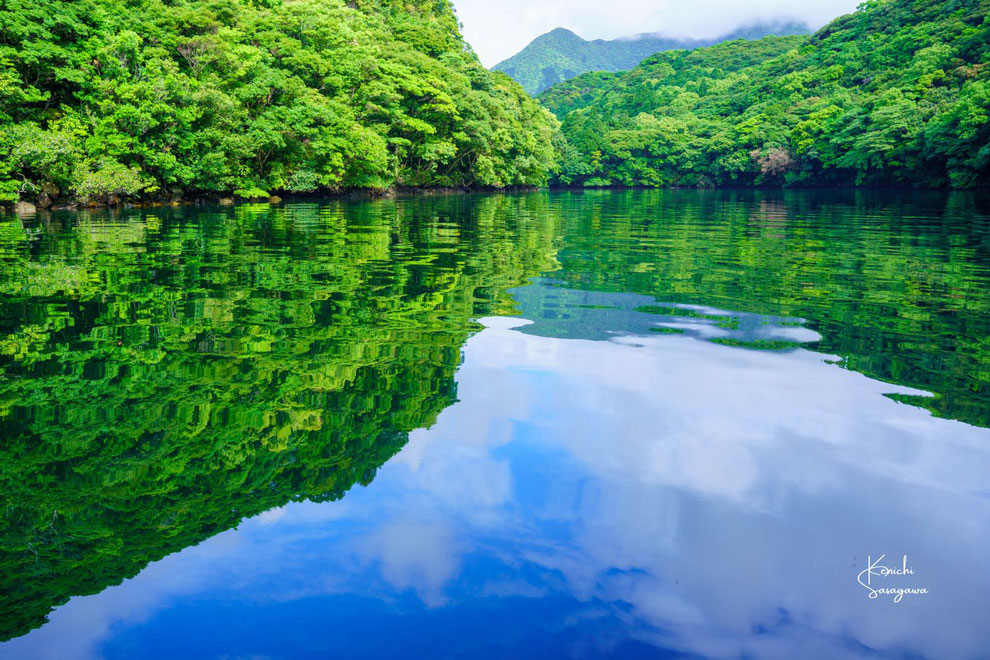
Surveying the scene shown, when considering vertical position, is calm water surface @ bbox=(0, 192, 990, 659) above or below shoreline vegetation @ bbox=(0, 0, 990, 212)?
below

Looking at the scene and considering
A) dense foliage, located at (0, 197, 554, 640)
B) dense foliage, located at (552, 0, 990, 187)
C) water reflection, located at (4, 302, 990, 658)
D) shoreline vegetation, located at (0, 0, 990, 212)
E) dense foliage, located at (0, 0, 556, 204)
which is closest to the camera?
water reflection, located at (4, 302, 990, 658)

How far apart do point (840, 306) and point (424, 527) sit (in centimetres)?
563

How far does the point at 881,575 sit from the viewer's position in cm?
236

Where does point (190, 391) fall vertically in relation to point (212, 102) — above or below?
below

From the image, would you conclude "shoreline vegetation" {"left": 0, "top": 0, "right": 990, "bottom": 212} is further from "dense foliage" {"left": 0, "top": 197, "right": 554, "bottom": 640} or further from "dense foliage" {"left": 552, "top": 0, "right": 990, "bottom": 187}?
"dense foliage" {"left": 0, "top": 197, "right": 554, "bottom": 640}

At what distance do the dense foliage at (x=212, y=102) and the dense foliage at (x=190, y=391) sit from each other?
539 inches

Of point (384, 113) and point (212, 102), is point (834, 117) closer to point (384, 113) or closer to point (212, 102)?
point (384, 113)

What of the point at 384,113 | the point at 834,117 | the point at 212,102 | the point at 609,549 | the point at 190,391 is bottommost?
the point at 609,549

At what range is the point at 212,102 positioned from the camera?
24219mm

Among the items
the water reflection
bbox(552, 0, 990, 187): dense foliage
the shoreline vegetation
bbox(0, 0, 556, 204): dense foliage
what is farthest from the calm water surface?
bbox(552, 0, 990, 187): dense foliage

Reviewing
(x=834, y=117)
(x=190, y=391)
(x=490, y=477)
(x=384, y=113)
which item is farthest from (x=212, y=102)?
(x=834, y=117)

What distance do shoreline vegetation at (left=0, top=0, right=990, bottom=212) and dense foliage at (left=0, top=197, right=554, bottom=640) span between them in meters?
14.6

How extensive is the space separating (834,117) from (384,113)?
38915mm

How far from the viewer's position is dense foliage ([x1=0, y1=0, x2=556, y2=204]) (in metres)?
20.4
